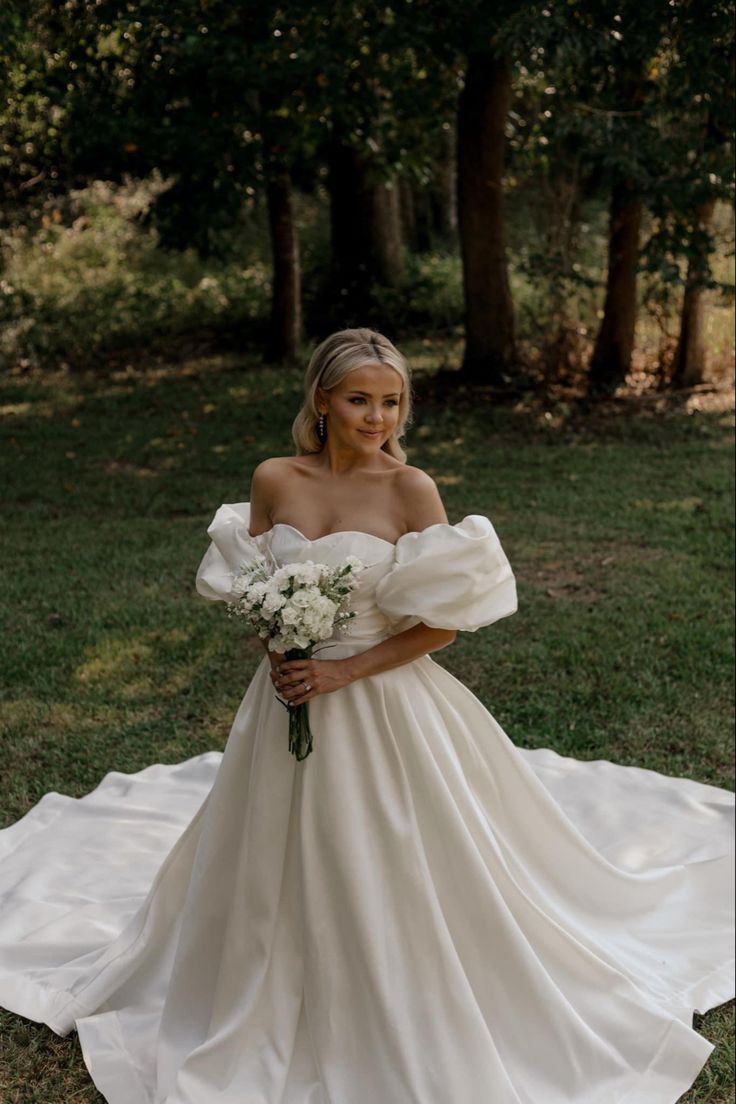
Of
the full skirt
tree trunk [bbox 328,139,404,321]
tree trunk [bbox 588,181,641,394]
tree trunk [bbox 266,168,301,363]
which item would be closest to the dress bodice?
the full skirt

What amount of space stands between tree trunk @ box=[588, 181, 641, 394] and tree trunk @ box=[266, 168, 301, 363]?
4158mm

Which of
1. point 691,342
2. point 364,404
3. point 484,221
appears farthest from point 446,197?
point 364,404

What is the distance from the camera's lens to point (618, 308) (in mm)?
12859

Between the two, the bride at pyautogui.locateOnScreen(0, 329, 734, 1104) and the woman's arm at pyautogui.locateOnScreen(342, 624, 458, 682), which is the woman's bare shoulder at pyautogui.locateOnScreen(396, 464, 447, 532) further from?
the woman's arm at pyautogui.locateOnScreen(342, 624, 458, 682)

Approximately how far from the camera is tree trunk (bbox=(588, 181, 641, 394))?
12695 mm

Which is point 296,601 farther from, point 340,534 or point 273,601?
point 340,534

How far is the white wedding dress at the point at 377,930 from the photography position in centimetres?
310

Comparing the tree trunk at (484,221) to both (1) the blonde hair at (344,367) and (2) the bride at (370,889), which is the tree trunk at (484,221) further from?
(2) the bride at (370,889)

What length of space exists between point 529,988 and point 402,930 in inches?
17.1

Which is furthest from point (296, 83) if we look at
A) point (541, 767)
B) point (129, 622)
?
point (541, 767)

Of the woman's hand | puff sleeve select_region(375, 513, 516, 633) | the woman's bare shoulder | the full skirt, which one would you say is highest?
the woman's bare shoulder

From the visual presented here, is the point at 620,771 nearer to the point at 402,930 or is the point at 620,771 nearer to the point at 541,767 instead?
the point at 541,767

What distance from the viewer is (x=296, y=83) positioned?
10594mm

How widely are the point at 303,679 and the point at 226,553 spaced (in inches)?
20.0
